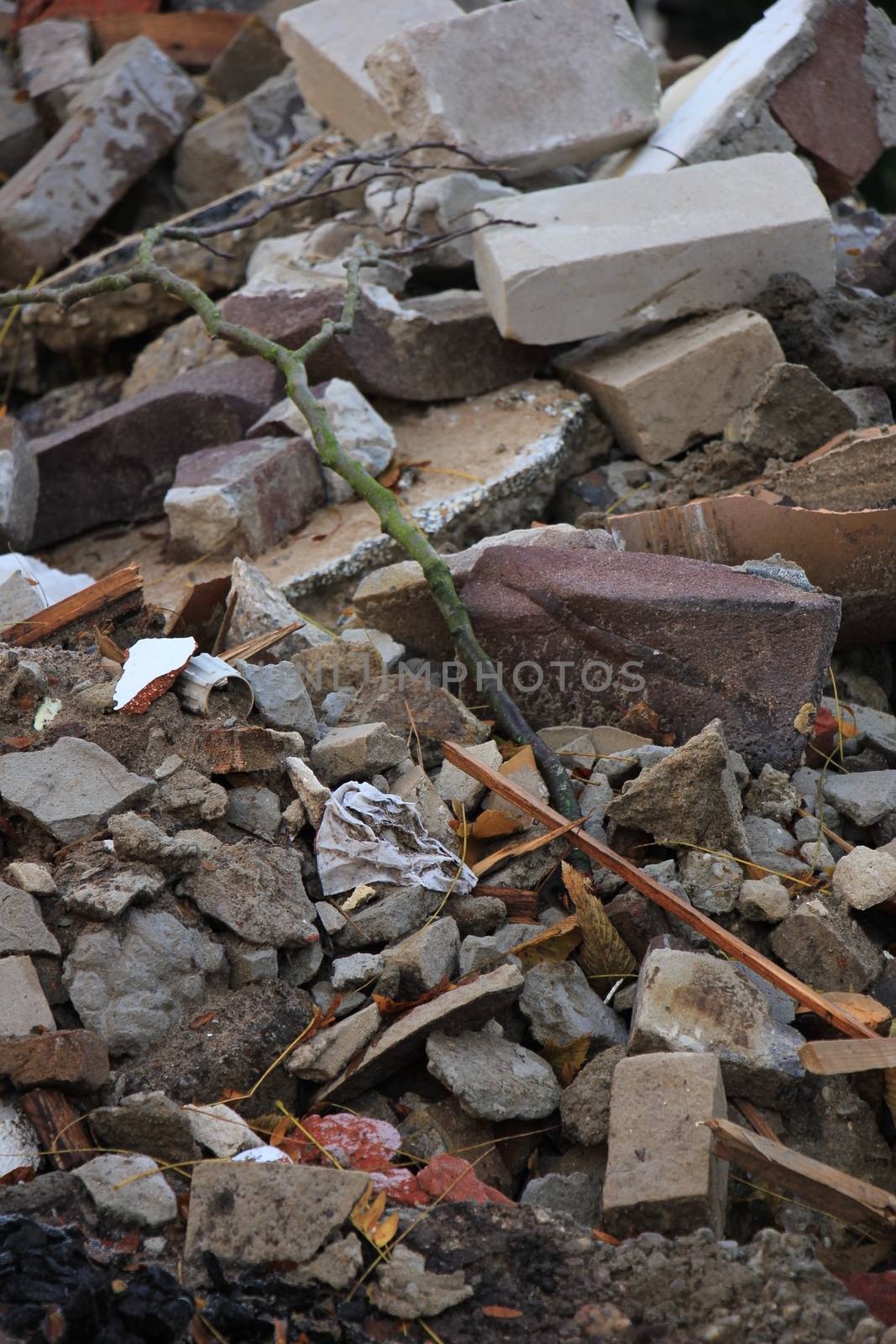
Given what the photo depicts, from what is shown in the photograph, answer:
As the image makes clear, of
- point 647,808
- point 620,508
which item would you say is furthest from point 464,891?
point 620,508

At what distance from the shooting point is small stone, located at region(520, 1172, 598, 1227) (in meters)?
2.49

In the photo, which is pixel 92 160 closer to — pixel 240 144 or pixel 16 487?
pixel 240 144

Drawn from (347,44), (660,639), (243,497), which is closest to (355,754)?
(660,639)

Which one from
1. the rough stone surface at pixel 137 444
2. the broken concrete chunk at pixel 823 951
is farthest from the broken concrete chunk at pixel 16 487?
the broken concrete chunk at pixel 823 951

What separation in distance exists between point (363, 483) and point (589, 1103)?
2096 millimetres

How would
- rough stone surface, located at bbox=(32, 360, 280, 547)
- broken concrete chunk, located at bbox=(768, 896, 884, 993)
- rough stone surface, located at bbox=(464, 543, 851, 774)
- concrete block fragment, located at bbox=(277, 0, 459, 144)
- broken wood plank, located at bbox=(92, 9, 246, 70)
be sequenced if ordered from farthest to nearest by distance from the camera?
broken wood plank, located at bbox=(92, 9, 246, 70) → concrete block fragment, located at bbox=(277, 0, 459, 144) → rough stone surface, located at bbox=(32, 360, 280, 547) → rough stone surface, located at bbox=(464, 543, 851, 774) → broken concrete chunk, located at bbox=(768, 896, 884, 993)

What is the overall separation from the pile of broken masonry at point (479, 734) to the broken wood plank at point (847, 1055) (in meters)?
0.01

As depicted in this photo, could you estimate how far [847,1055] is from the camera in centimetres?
254

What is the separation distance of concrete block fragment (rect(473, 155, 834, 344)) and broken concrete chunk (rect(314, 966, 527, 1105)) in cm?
317

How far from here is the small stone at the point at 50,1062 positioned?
97.0 inches

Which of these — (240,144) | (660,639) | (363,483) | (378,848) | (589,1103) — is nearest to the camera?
(589,1103)

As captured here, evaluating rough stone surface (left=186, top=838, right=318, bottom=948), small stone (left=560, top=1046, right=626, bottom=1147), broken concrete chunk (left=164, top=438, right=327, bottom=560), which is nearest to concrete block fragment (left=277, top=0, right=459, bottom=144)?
broken concrete chunk (left=164, top=438, right=327, bottom=560)

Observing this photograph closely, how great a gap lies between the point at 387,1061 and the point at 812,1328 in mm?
996

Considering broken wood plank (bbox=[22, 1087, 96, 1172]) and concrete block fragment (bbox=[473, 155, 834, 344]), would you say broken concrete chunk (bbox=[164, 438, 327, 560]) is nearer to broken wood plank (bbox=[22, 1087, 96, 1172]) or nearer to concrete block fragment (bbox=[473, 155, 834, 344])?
concrete block fragment (bbox=[473, 155, 834, 344])
